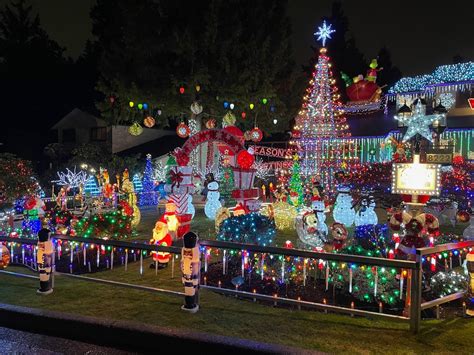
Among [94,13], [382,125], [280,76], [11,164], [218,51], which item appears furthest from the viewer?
[94,13]

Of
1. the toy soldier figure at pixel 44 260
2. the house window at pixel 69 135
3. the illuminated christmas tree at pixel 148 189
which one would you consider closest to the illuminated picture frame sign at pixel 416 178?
the toy soldier figure at pixel 44 260

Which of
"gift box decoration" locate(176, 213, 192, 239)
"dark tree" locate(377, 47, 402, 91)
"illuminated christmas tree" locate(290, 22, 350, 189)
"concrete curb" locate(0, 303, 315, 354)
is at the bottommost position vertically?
"concrete curb" locate(0, 303, 315, 354)

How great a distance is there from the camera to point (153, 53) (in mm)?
24719

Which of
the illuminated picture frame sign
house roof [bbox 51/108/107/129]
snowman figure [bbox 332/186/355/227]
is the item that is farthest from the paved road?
house roof [bbox 51/108/107/129]

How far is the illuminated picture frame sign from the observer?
748 centimetres

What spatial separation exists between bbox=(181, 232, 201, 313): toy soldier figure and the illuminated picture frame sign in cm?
414

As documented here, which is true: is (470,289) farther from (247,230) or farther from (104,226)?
(104,226)

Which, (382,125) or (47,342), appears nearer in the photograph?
(47,342)

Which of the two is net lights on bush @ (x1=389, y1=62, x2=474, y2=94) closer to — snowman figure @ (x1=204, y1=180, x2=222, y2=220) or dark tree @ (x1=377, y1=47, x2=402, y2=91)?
snowman figure @ (x1=204, y1=180, x2=222, y2=220)

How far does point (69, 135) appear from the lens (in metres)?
33.2

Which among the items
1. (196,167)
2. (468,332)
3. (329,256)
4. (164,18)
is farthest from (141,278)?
(164,18)

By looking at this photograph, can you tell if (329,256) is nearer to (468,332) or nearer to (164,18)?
(468,332)

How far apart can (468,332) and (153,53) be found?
23.0m

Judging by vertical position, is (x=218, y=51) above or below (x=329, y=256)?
above
